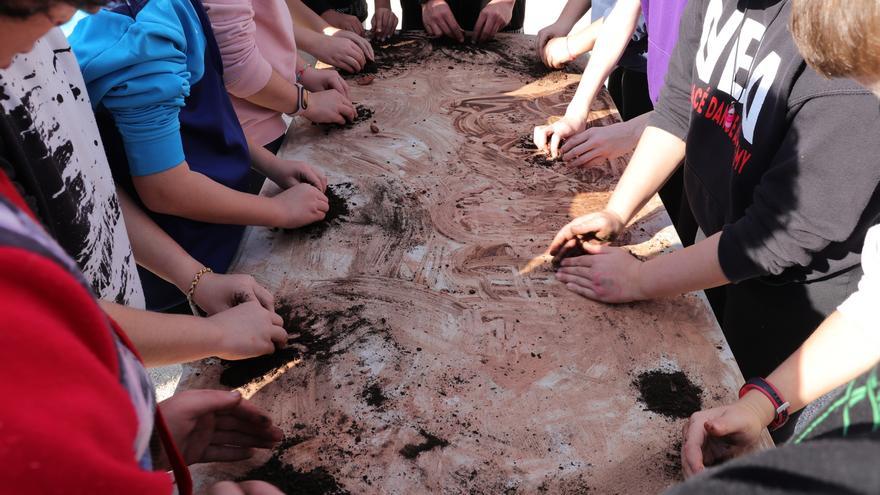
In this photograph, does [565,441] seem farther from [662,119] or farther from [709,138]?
[662,119]

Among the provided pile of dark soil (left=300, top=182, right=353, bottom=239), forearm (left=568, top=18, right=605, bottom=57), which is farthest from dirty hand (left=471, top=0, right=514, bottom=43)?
pile of dark soil (left=300, top=182, right=353, bottom=239)

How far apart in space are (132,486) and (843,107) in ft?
4.06

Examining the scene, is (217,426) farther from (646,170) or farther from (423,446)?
(646,170)

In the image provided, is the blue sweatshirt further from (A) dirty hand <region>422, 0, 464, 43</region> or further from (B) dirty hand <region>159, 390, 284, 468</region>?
(A) dirty hand <region>422, 0, 464, 43</region>

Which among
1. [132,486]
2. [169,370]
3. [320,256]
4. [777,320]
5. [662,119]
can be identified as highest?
[132,486]

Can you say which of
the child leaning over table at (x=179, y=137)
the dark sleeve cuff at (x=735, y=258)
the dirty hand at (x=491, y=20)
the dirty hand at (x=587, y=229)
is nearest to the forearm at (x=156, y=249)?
the child leaning over table at (x=179, y=137)

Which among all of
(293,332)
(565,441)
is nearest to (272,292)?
(293,332)

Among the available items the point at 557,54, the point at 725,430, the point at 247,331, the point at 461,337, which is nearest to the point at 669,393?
the point at 725,430

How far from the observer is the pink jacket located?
1.62m

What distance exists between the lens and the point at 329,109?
6.63 feet

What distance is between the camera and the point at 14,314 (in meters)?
0.52

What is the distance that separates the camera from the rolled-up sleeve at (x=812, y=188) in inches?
44.4

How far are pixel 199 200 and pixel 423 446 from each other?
77cm

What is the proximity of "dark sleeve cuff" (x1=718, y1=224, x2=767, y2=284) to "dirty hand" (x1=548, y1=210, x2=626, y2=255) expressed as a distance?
0.90 ft
